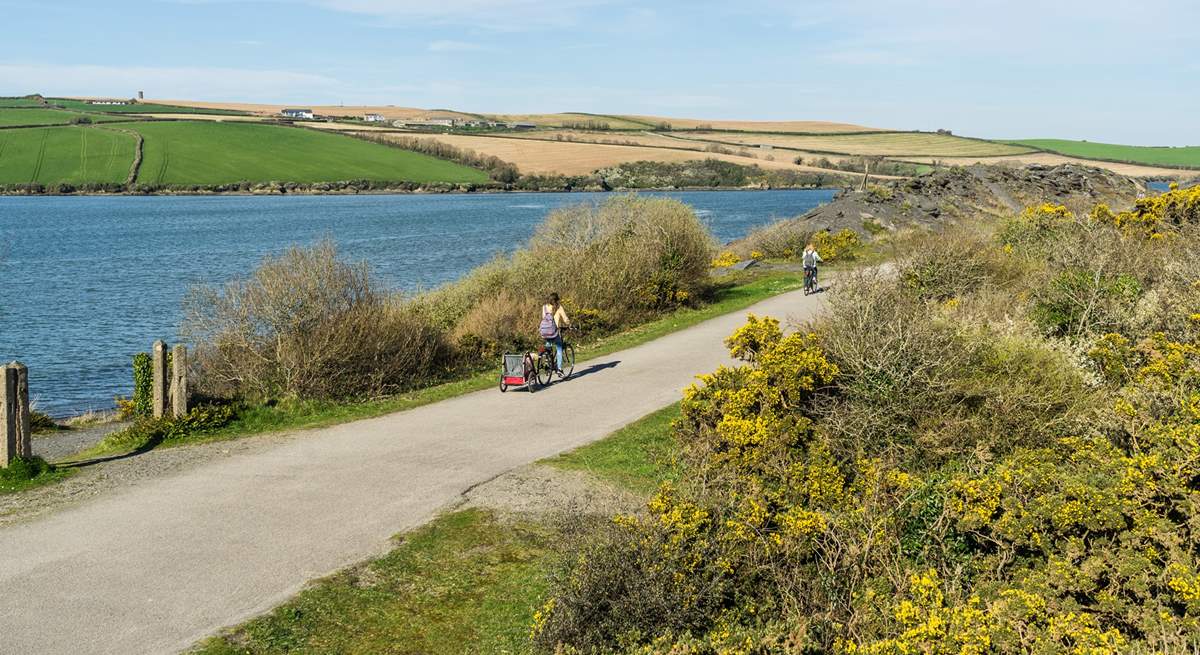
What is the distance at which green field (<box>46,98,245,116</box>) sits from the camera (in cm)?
15062

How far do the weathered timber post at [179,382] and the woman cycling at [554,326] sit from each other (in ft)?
21.9

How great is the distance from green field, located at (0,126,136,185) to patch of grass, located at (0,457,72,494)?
11578 centimetres

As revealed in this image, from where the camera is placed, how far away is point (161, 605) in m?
8.61

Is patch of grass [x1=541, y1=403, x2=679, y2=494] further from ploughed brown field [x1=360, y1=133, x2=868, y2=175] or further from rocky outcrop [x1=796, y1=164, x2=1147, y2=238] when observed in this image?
ploughed brown field [x1=360, y1=133, x2=868, y2=175]

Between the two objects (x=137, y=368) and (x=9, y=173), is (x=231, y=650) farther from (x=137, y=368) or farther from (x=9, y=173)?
(x=9, y=173)

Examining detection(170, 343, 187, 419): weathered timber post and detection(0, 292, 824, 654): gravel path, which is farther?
detection(170, 343, 187, 419): weathered timber post

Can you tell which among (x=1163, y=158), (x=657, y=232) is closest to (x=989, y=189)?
(x=657, y=232)

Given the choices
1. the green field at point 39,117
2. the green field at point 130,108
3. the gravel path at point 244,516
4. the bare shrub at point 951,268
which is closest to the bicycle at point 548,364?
the gravel path at point 244,516

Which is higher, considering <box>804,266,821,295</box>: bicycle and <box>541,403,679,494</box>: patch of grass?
<box>804,266,821,295</box>: bicycle

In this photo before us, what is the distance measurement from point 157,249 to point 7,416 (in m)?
52.7

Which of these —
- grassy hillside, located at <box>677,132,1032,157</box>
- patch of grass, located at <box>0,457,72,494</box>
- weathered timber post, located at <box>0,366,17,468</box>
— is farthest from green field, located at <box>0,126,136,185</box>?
patch of grass, located at <box>0,457,72,494</box>

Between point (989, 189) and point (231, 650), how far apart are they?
47.7 m

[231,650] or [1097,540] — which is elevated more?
[1097,540]

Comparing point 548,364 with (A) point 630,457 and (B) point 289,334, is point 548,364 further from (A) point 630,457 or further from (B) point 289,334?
(A) point 630,457
